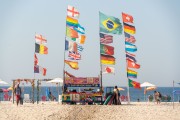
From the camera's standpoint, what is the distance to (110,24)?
36781 millimetres

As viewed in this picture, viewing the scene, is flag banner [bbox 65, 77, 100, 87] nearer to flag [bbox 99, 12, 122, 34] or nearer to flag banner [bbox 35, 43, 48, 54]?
flag [bbox 99, 12, 122, 34]

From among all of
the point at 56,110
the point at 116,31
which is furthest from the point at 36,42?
the point at 56,110

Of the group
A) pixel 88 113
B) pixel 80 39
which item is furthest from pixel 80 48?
pixel 88 113

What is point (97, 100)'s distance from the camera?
3359 cm

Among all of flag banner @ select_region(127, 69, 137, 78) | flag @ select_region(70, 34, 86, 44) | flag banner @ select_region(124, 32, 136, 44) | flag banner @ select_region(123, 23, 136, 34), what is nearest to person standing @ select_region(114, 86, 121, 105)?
flag banner @ select_region(127, 69, 137, 78)

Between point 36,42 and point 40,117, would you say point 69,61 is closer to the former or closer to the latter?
point 36,42

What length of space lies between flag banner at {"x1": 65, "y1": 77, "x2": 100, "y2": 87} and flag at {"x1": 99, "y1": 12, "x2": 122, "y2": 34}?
4879 millimetres

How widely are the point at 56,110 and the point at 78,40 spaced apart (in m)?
9.02

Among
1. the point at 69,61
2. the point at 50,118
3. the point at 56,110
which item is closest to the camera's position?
the point at 50,118

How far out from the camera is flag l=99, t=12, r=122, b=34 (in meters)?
36.6

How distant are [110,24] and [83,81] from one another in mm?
5979

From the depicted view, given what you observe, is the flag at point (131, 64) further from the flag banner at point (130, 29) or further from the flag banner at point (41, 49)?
the flag banner at point (41, 49)

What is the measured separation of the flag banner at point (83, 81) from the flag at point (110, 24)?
4879mm

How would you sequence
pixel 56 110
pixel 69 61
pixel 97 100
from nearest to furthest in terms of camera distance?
pixel 56 110 < pixel 97 100 < pixel 69 61
